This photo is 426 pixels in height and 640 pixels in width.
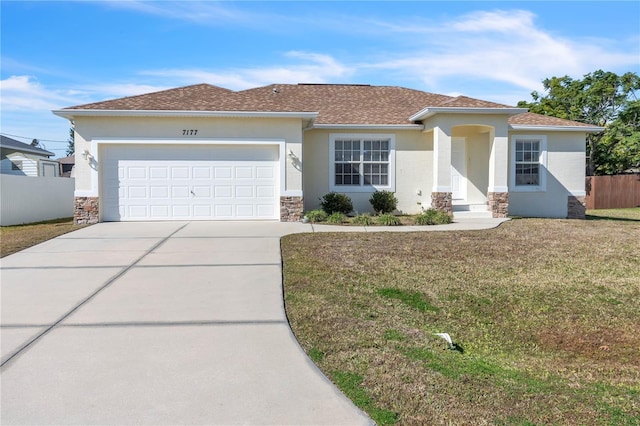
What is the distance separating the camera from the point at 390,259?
8.80 m

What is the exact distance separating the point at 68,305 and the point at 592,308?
6.97 m

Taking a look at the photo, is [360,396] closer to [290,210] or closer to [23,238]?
[23,238]

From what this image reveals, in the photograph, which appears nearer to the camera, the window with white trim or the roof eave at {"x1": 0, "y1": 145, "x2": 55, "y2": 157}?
the window with white trim

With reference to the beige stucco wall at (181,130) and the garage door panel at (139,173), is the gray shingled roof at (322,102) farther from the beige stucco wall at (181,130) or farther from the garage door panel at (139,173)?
the garage door panel at (139,173)

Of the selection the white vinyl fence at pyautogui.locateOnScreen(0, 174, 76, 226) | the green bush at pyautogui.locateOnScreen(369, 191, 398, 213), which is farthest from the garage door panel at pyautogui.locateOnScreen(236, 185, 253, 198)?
the white vinyl fence at pyautogui.locateOnScreen(0, 174, 76, 226)

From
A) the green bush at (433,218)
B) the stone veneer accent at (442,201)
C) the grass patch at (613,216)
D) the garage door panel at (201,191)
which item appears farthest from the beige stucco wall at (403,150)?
the grass patch at (613,216)

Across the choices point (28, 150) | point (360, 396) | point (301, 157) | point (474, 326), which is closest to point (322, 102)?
point (301, 157)

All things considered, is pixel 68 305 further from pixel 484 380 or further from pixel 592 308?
pixel 592 308

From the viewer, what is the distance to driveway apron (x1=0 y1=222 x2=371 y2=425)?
3449 millimetres

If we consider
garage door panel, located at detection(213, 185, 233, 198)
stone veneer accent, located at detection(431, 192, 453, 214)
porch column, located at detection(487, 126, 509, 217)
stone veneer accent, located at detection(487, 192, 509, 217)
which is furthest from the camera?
stone veneer accent, located at detection(487, 192, 509, 217)

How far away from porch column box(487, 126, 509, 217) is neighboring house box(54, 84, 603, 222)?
4 cm

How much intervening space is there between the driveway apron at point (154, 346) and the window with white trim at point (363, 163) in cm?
833

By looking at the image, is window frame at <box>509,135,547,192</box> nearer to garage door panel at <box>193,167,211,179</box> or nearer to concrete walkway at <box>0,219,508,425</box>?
garage door panel at <box>193,167,211,179</box>

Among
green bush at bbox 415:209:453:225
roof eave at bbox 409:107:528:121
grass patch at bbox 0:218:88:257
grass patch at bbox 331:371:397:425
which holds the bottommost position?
grass patch at bbox 331:371:397:425
